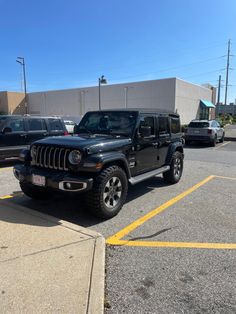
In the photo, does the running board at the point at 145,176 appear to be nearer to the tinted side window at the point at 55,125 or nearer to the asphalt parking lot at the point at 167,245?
the asphalt parking lot at the point at 167,245

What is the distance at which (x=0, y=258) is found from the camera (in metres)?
3.24

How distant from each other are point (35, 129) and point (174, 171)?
514 centimetres

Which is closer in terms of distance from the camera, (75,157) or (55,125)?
(75,157)

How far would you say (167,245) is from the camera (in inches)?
152

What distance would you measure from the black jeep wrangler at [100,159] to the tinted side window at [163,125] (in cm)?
7

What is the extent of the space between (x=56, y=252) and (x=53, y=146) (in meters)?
1.84

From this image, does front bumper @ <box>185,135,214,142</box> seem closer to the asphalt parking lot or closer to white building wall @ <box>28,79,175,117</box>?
the asphalt parking lot

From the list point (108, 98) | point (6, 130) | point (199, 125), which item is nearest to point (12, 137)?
point (6, 130)

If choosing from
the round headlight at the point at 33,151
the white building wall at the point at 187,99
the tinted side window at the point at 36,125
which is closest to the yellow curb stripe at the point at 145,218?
the round headlight at the point at 33,151

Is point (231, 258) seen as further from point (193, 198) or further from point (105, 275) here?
point (193, 198)

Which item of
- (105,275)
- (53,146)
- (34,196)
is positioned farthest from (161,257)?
(34,196)

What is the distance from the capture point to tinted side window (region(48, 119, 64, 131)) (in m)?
10.3

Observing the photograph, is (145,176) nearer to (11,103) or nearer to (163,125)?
(163,125)

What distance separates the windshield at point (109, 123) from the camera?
5.62 meters
